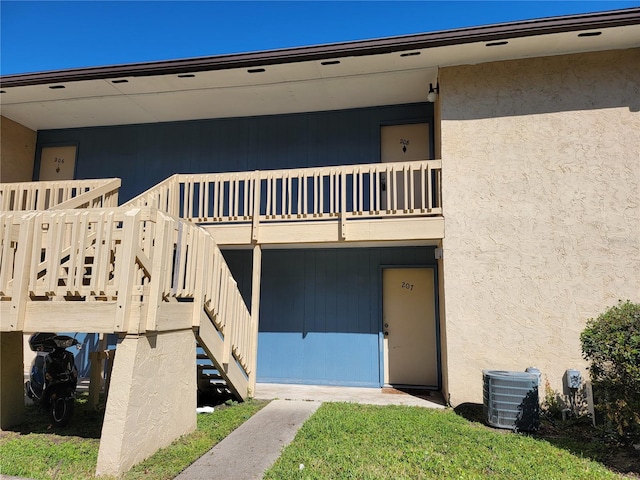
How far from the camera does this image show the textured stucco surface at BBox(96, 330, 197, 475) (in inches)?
146

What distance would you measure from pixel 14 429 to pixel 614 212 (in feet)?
30.6

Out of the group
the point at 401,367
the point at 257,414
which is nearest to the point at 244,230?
the point at 257,414

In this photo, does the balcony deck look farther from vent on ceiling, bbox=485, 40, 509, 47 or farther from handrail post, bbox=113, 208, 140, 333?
handrail post, bbox=113, 208, 140, 333

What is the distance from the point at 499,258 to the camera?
6.77 m

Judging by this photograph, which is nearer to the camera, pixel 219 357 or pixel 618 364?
pixel 618 364

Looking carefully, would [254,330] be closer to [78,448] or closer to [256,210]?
[256,210]

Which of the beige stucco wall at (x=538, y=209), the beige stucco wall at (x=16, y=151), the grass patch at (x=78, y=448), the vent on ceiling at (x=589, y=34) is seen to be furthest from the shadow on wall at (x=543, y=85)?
the beige stucco wall at (x=16, y=151)

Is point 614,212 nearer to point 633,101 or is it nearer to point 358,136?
point 633,101

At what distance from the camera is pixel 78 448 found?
4383 millimetres

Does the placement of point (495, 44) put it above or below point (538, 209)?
above

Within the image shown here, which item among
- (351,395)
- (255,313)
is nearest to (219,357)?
(255,313)

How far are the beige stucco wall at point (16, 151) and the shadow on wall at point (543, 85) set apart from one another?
1037cm

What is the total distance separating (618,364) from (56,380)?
22.7 ft

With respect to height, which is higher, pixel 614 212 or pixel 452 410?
pixel 614 212
